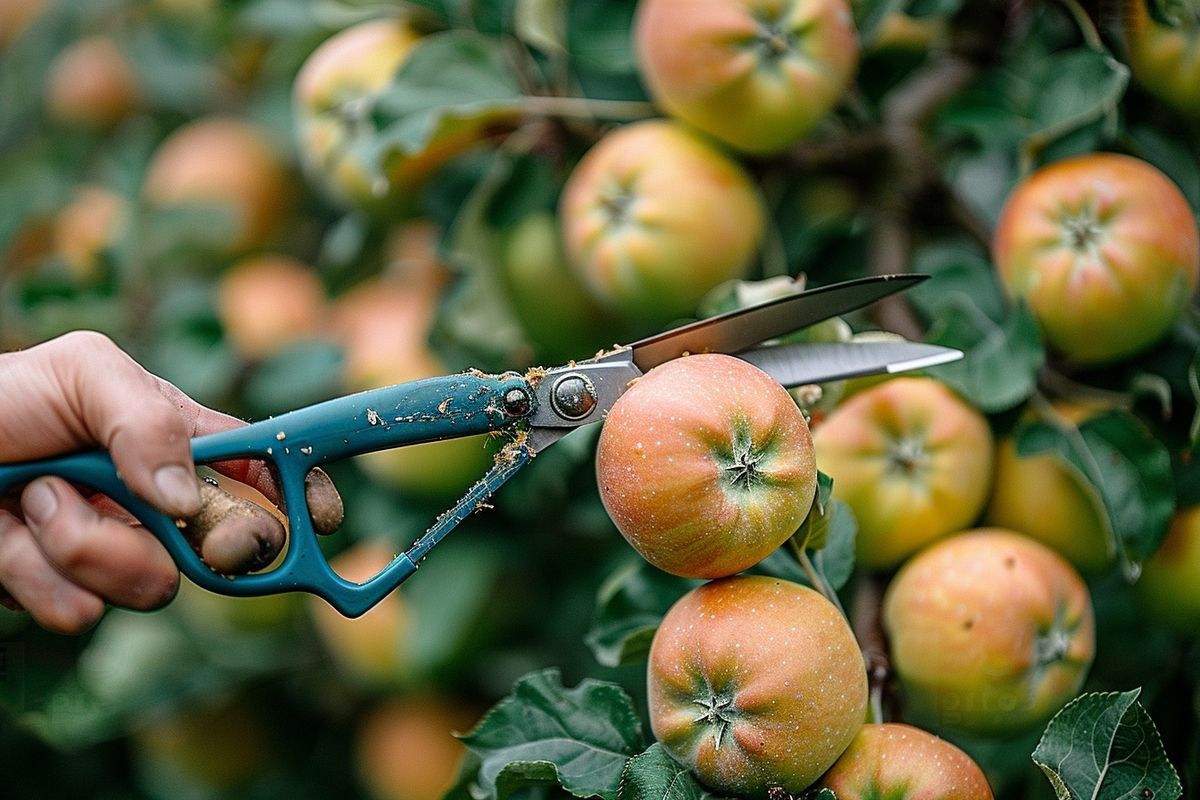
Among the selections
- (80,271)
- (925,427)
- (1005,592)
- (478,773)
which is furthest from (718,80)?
(80,271)

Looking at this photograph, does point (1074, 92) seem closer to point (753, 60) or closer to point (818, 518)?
point (753, 60)

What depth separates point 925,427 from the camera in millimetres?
774

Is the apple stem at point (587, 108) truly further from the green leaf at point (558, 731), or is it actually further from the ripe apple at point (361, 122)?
the green leaf at point (558, 731)

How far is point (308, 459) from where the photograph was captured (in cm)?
61

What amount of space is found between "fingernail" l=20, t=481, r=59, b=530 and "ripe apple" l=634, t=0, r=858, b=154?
1.69 ft

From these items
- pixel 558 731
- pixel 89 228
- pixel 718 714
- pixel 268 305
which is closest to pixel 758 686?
pixel 718 714

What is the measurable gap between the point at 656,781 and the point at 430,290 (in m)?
0.66

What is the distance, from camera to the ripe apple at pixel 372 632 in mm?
1083

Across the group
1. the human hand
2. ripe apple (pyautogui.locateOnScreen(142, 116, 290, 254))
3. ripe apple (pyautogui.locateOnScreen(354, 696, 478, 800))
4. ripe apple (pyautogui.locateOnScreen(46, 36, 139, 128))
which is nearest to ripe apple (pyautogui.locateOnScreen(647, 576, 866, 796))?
the human hand

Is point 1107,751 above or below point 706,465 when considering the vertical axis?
below

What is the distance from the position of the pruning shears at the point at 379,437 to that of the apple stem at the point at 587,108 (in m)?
0.37

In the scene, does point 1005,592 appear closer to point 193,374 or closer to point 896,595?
point 896,595

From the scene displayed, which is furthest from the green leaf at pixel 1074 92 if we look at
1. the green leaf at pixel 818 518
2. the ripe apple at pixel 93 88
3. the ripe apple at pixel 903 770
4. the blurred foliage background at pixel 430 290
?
the ripe apple at pixel 93 88

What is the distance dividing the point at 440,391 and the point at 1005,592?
1.18 ft
